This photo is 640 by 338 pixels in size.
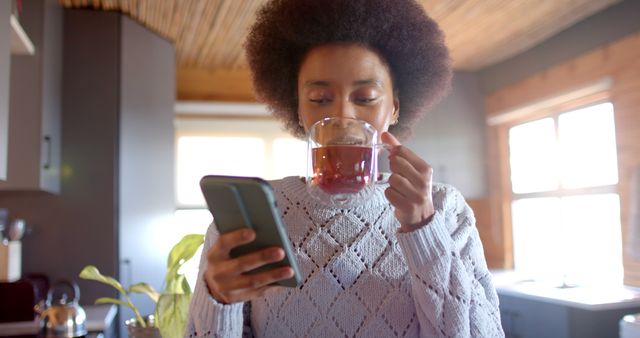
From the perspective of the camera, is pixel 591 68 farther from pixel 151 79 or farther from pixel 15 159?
pixel 15 159

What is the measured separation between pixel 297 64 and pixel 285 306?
1.50ft

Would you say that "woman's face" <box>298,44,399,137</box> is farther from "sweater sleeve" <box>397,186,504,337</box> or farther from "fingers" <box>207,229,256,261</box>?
"fingers" <box>207,229,256,261</box>

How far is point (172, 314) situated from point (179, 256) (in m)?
0.18

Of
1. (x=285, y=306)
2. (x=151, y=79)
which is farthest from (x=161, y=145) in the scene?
(x=285, y=306)

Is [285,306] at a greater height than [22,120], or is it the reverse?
[22,120]

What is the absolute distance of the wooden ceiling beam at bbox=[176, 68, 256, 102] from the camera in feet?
15.3

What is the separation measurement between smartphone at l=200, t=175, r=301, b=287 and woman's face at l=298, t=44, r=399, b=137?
297 mm

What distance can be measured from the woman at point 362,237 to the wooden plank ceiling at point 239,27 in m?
1.84

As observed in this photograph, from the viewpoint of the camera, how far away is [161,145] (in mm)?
3650

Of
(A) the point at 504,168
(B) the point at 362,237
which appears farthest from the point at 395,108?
(A) the point at 504,168

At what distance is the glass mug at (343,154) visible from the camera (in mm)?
815

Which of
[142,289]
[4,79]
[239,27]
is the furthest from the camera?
[239,27]

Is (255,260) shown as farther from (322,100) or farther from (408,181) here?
(322,100)

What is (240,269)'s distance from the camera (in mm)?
658
